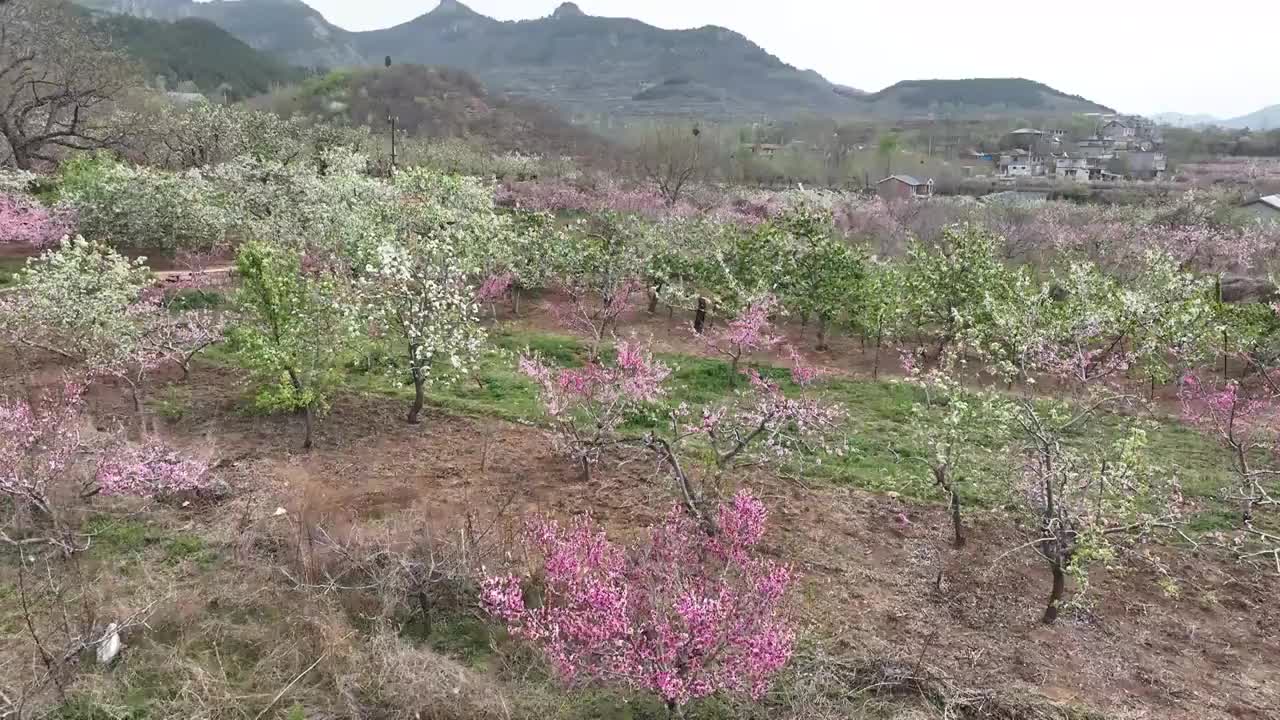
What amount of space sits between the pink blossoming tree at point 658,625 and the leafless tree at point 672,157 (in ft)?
134

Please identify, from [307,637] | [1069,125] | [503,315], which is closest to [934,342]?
[503,315]

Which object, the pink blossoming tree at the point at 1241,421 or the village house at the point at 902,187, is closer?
the pink blossoming tree at the point at 1241,421

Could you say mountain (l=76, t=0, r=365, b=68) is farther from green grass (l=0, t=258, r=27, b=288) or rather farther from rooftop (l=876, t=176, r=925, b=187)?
green grass (l=0, t=258, r=27, b=288)

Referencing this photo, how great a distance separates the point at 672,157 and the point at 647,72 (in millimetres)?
136787

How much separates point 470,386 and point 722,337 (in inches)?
263

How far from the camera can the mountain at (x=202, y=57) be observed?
320ft

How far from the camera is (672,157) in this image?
5219 centimetres

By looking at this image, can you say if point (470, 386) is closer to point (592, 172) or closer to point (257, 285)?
point (257, 285)

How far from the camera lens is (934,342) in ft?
65.1

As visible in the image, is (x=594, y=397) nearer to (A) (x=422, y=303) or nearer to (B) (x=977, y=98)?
(A) (x=422, y=303)

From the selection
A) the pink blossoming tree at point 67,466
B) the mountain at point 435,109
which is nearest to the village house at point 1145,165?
the mountain at point 435,109

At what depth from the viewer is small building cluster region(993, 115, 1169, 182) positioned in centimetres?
7194

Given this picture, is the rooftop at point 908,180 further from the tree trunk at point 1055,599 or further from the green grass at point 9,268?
the tree trunk at point 1055,599

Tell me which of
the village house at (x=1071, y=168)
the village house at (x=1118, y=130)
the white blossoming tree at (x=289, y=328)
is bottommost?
the white blossoming tree at (x=289, y=328)
